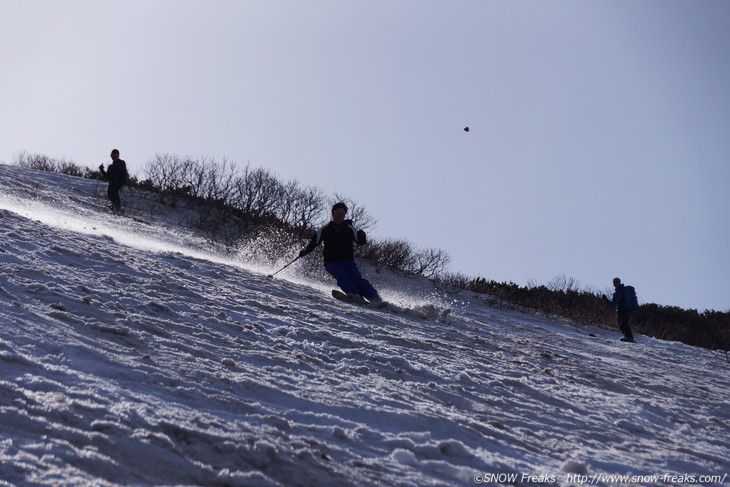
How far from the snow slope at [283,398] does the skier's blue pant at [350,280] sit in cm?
207

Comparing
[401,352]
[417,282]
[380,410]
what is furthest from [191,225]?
[380,410]

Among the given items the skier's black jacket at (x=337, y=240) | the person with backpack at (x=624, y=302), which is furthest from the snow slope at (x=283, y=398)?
the person with backpack at (x=624, y=302)

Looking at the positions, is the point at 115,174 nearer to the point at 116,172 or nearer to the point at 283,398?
the point at 116,172

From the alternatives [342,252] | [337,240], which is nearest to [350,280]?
[342,252]

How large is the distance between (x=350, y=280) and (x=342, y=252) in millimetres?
539

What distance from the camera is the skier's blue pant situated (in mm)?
9805

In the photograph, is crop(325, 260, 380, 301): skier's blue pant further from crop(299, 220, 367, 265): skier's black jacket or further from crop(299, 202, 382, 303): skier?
crop(299, 220, 367, 265): skier's black jacket

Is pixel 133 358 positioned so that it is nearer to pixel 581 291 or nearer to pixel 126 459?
pixel 126 459

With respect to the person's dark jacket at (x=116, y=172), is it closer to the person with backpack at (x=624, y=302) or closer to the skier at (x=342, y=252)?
the skier at (x=342, y=252)

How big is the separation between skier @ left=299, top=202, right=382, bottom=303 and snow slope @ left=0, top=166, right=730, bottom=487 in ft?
6.90

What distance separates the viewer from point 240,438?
9.02 ft

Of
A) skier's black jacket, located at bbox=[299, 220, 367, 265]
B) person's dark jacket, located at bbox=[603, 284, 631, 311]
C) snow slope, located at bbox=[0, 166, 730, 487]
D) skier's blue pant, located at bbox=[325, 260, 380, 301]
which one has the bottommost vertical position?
snow slope, located at bbox=[0, 166, 730, 487]

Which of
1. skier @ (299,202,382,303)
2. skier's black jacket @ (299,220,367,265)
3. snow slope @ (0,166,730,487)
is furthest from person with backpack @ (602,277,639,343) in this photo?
skier's black jacket @ (299,220,367,265)

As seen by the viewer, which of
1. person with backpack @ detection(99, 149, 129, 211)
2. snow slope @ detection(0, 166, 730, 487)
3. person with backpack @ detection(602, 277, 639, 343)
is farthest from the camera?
person with backpack @ detection(99, 149, 129, 211)
